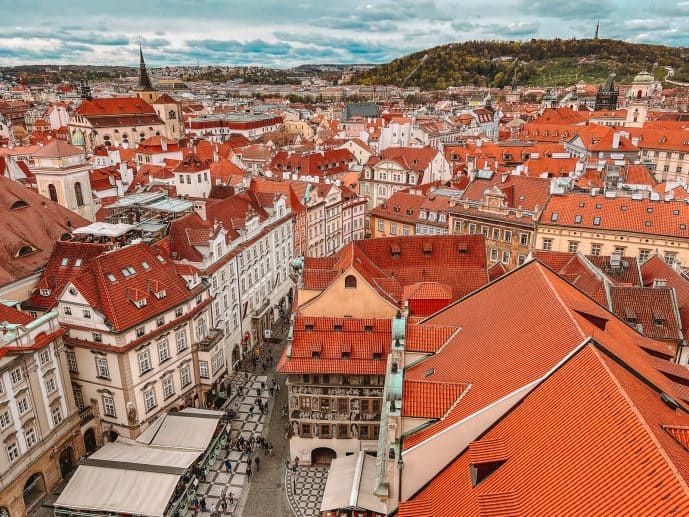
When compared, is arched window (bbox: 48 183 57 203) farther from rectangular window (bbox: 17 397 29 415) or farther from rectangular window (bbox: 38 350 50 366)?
rectangular window (bbox: 17 397 29 415)

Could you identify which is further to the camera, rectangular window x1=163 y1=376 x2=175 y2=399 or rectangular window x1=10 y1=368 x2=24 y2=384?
rectangular window x1=163 y1=376 x2=175 y2=399

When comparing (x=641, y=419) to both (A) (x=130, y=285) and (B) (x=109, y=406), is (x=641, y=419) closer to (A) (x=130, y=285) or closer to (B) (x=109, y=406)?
(A) (x=130, y=285)

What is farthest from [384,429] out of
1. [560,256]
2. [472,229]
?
[472,229]

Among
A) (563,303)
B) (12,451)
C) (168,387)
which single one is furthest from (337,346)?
(12,451)

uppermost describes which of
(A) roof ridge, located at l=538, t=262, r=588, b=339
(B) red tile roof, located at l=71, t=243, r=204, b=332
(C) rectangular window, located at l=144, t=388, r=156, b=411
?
(A) roof ridge, located at l=538, t=262, r=588, b=339

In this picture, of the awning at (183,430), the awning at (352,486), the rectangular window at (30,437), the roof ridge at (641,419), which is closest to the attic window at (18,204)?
the rectangular window at (30,437)

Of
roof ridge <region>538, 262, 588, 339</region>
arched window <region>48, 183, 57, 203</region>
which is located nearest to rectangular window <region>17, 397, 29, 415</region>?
arched window <region>48, 183, 57, 203</region>

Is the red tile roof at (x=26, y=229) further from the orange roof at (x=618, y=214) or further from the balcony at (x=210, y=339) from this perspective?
the orange roof at (x=618, y=214)

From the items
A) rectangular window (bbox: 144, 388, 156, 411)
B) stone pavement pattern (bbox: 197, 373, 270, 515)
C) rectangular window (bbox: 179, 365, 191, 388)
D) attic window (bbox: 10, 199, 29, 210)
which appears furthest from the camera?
attic window (bbox: 10, 199, 29, 210)
